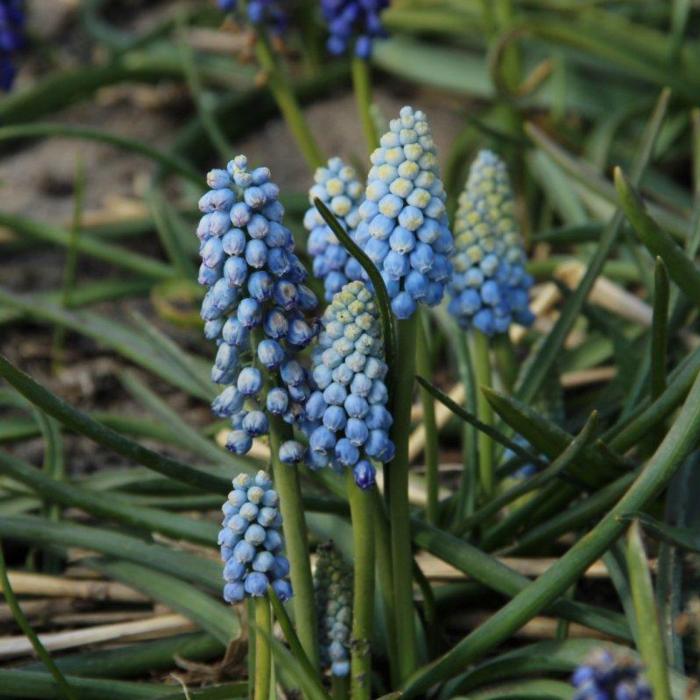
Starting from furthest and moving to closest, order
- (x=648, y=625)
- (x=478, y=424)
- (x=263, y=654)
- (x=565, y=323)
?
1. (x=565, y=323)
2. (x=478, y=424)
3. (x=263, y=654)
4. (x=648, y=625)

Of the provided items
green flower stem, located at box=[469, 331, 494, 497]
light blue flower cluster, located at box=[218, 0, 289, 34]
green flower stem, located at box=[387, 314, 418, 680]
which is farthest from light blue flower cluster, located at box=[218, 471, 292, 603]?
light blue flower cluster, located at box=[218, 0, 289, 34]

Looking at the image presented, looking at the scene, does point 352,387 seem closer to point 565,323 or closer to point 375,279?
point 375,279

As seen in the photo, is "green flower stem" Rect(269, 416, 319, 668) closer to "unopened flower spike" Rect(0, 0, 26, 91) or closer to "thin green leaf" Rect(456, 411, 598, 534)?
"thin green leaf" Rect(456, 411, 598, 534)

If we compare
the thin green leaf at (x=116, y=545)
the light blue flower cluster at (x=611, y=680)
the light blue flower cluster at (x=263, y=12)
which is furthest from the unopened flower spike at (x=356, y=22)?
the light blue flower cluster at (x=611, y=680)

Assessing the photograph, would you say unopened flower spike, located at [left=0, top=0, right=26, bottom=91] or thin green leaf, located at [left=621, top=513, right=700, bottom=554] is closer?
thin green leaf, located at [left=621, top=513, right=700, bottom=554]

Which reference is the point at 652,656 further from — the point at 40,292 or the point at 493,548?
the point at 40,292

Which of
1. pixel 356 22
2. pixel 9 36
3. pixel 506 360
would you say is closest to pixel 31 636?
pixel 506 360
